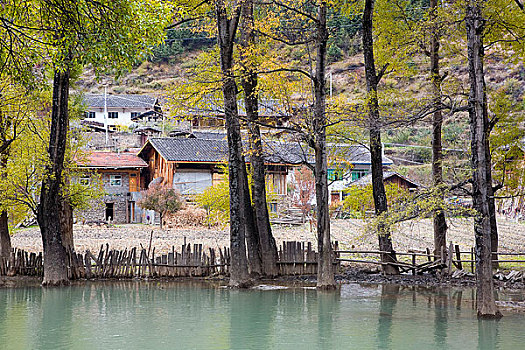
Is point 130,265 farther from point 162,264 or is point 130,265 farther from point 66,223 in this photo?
point 66,223

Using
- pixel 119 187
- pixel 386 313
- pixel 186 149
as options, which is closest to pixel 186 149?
pixel 186 149

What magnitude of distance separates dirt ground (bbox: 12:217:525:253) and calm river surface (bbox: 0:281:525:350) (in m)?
6.78

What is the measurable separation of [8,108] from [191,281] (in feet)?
24.5

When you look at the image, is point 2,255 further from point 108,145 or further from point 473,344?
point 108,145

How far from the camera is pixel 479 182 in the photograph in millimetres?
11906

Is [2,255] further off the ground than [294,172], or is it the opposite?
[294,172]

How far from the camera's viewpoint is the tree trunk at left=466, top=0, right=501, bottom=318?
11.7m

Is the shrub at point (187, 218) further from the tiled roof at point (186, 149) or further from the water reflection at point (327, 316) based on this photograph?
the water reflection at point (327, 316)

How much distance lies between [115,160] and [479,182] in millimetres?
35036

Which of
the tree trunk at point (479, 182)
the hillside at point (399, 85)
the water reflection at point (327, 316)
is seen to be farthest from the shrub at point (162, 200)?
the tree trunk at point (479, 182)

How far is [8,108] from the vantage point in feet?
57.4

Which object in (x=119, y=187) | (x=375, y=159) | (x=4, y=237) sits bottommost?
(x=4, y=237)

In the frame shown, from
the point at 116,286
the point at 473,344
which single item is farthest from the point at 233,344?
the point at 116,286

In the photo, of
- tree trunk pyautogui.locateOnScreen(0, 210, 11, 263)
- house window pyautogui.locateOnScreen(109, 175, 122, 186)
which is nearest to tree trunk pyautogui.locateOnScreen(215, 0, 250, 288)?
tree trunk pyautogui.locateOnScreen(0, 210, 11, 263)
